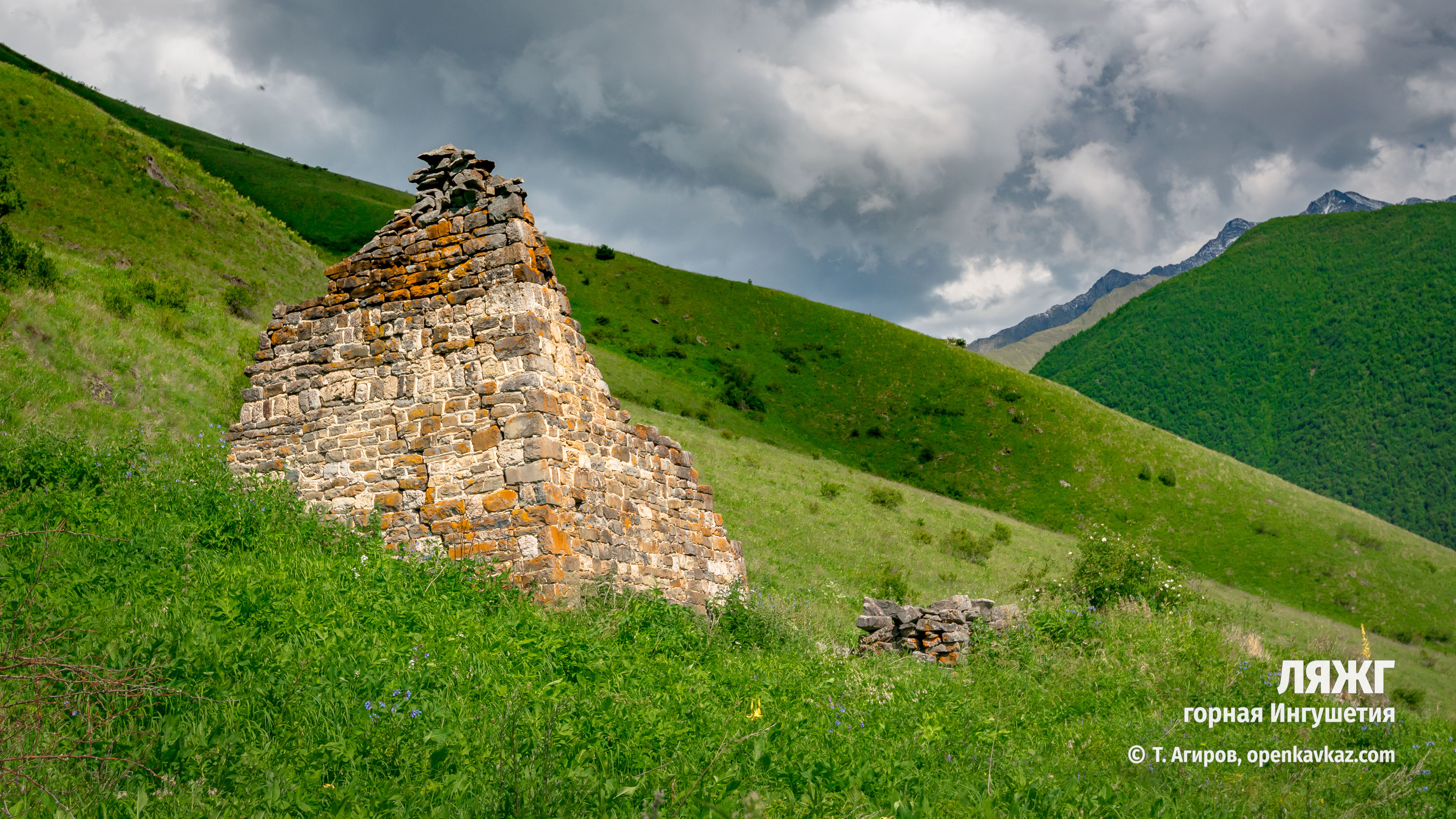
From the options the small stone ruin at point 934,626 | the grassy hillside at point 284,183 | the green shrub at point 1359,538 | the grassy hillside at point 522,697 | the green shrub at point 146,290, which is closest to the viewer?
the grassy hillside at point 522,697

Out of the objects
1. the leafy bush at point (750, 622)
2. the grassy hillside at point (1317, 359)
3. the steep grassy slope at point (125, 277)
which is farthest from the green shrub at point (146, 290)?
the grassy hillside at point (1317, 359)

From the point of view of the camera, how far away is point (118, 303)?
51.8ft

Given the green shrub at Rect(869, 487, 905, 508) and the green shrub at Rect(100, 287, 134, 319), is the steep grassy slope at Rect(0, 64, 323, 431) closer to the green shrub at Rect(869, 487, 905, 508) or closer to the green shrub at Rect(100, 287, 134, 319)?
the green shrub at Rect(100, 287, 134, 319)

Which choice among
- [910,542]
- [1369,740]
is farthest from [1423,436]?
[1369,740]

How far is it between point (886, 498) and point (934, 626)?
1960cm

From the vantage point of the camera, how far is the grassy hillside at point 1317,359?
237 feet

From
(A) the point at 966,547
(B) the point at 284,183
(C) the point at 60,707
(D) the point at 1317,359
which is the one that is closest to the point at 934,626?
(C) the point at 60,707

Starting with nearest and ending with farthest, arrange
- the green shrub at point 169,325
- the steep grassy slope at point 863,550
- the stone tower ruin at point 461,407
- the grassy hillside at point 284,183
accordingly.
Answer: the stone tower ruin at point 461,407 → the steep grassy slope at point 863,550 → the green shrub at point 169,325 → the grassy hillside at point 284,183

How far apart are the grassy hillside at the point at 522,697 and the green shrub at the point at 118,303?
6987mm

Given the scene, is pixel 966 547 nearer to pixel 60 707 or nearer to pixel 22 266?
pixel 60 707

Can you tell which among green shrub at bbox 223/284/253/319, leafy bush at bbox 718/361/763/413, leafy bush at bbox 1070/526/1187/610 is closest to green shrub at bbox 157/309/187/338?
green shrub at bbox 223/284/253/319

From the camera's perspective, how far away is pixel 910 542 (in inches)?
966

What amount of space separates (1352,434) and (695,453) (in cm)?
8320

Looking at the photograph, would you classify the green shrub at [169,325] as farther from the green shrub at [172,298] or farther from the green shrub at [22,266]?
the green shrub at [22,266]
